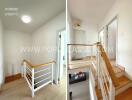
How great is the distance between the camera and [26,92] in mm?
788

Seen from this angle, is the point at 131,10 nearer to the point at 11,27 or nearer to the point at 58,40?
the point at 58,40

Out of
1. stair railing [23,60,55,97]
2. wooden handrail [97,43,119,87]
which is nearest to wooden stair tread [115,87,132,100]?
wooden handrail [97,43,119,87]

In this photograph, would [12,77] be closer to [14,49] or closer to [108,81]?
[14,49]

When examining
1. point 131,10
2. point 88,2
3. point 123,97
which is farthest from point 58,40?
point 131,10

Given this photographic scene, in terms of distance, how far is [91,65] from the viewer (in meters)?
1.15

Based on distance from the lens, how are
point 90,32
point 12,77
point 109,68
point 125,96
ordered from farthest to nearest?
1. point 125,96
2. point 90,32
3. point 109,68
4. point 12,77

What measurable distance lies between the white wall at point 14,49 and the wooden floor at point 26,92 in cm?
10

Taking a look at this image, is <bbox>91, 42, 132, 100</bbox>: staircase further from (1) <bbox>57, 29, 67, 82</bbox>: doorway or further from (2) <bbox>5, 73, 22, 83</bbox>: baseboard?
(2) <bbox>5, 73, 22, 83</bbox>: baseboard

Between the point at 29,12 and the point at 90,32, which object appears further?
the point at 90,32

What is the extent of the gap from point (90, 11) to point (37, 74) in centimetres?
88

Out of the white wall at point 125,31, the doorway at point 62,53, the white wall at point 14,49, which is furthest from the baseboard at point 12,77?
the white wall at point 125,31

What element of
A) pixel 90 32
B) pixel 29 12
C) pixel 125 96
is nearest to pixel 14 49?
pixel 29 12

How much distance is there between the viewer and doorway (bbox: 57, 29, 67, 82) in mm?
903

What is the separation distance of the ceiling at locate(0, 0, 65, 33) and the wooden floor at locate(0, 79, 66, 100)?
39 cm
